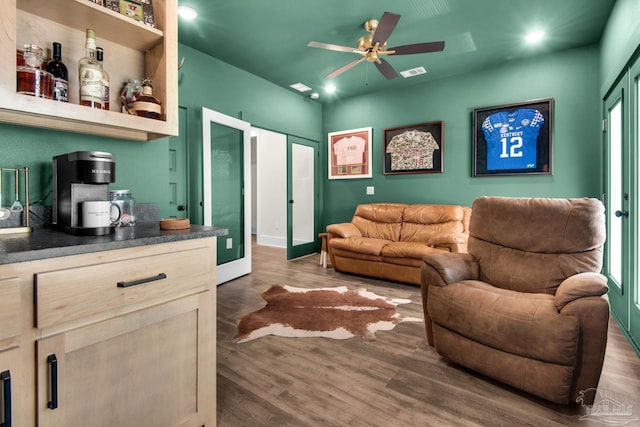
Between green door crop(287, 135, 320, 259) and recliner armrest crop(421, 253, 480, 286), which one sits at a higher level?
green door crop(287, 135, 320, 259)

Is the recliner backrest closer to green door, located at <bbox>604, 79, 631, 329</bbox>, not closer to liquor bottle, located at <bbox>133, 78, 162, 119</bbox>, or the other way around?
green door, located at <bbox>604, 79, 631, 329</bbox>

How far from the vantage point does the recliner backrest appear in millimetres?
1922

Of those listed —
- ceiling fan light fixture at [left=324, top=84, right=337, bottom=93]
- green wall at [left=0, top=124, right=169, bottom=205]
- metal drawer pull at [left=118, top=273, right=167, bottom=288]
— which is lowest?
metal drawer pull at [left=118, top=273, right=167, bottom=288]

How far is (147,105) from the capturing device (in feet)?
4.88

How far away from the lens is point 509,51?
367 centimetres

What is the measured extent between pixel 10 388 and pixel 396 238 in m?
4.10

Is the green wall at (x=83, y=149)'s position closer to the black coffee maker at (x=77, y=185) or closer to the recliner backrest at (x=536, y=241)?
the black coffee maker at (x=77, y=185)

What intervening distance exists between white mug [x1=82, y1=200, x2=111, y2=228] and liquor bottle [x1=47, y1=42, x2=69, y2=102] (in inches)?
19.5

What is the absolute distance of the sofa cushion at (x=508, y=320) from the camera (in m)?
1.49

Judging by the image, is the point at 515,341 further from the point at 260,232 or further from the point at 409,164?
the point at 260,232

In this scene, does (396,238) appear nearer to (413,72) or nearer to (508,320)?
(413,72)

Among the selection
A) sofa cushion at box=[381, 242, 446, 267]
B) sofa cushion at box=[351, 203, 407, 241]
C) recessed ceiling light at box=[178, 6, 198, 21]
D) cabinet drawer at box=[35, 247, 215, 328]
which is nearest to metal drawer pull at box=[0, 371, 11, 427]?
cabinet drawer at box=[35, 247, 215, 328]

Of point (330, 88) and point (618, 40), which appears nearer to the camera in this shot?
point (618, 40)

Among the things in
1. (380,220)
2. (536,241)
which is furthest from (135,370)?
(380,220)
